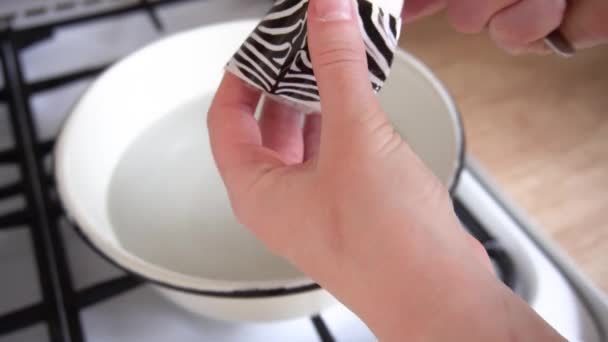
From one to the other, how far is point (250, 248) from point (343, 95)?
8.4 inches

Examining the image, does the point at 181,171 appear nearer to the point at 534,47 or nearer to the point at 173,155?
the point at 173,155

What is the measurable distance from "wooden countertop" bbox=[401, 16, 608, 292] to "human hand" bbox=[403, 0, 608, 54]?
0.32ft

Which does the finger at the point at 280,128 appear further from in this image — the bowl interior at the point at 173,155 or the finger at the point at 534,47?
the finger at the point at 534,47

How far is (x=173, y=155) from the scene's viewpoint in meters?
0.53

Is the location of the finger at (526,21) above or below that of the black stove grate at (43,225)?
above

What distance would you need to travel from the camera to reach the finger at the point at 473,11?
17.4 inches

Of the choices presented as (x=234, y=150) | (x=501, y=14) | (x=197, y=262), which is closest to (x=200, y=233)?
(x=197, y=262)

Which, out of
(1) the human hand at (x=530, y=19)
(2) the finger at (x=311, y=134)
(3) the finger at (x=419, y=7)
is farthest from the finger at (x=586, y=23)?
(2) the finger at (x=311, y=134)

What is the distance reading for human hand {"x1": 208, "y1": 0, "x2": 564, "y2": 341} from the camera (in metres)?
0.25

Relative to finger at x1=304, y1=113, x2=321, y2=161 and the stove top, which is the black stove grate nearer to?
the stove top

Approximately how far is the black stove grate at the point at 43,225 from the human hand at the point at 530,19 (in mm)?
143

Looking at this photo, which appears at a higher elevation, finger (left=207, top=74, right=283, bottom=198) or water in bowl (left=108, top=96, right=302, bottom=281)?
finger (left=207, top=74, right=283, bottom=198)

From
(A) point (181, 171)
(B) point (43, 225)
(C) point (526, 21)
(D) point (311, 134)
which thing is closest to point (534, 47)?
(C) point (526, 21)

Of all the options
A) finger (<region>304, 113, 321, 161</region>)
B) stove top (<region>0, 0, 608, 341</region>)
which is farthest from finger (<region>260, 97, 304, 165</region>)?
stove top (<region>0, 0, 608, 341</region>)
